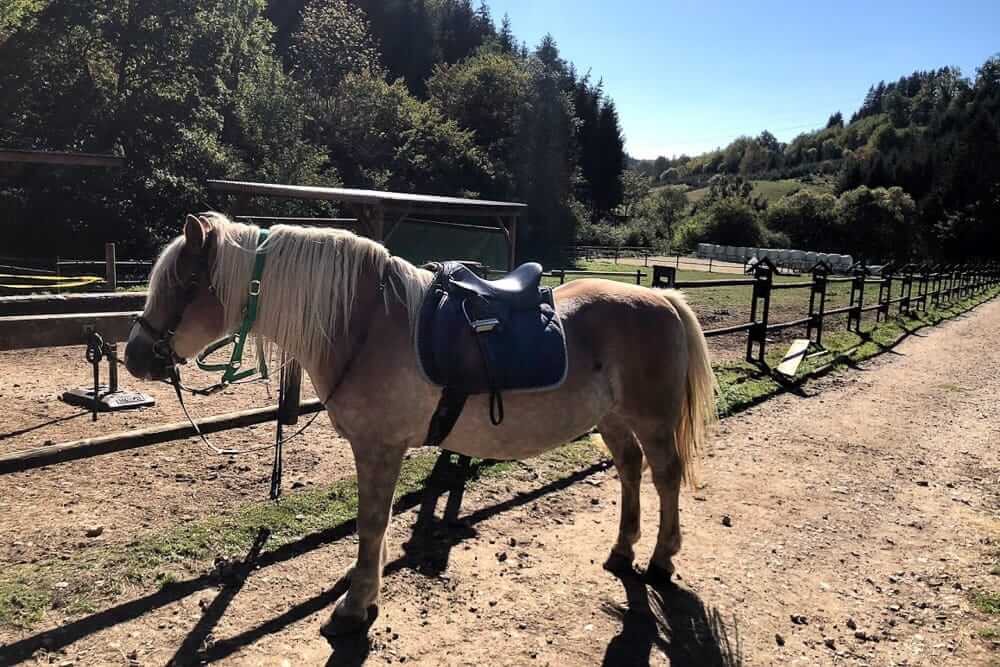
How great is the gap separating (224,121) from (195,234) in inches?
890

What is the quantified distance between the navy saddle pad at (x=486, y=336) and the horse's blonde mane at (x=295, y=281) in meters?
0.15

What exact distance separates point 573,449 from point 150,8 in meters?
21.0

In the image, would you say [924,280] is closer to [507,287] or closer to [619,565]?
[619,565]

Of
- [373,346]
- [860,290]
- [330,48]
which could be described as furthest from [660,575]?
[330,48]

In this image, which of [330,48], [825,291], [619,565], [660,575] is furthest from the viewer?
[330,48]

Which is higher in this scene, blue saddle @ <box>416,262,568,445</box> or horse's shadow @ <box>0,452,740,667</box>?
blue saddle @ <box>416,262,568,445</box>

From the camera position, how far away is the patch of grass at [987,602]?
307 centimetres

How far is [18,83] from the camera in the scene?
16797 mm

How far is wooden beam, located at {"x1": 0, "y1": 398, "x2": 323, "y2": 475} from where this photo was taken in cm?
269

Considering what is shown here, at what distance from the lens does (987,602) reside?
3.14 meters

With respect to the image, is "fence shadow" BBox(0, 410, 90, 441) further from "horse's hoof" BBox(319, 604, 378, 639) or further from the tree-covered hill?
the tree-covered hill

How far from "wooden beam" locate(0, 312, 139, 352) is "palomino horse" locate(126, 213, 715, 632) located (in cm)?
115

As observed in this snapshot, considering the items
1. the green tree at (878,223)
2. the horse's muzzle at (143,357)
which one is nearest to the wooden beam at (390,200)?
the horse's muzzle at (143,357)

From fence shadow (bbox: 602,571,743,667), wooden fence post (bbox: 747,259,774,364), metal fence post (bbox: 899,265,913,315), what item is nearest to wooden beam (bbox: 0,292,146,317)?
fence shadow (bbox: 602,571,743,667)
